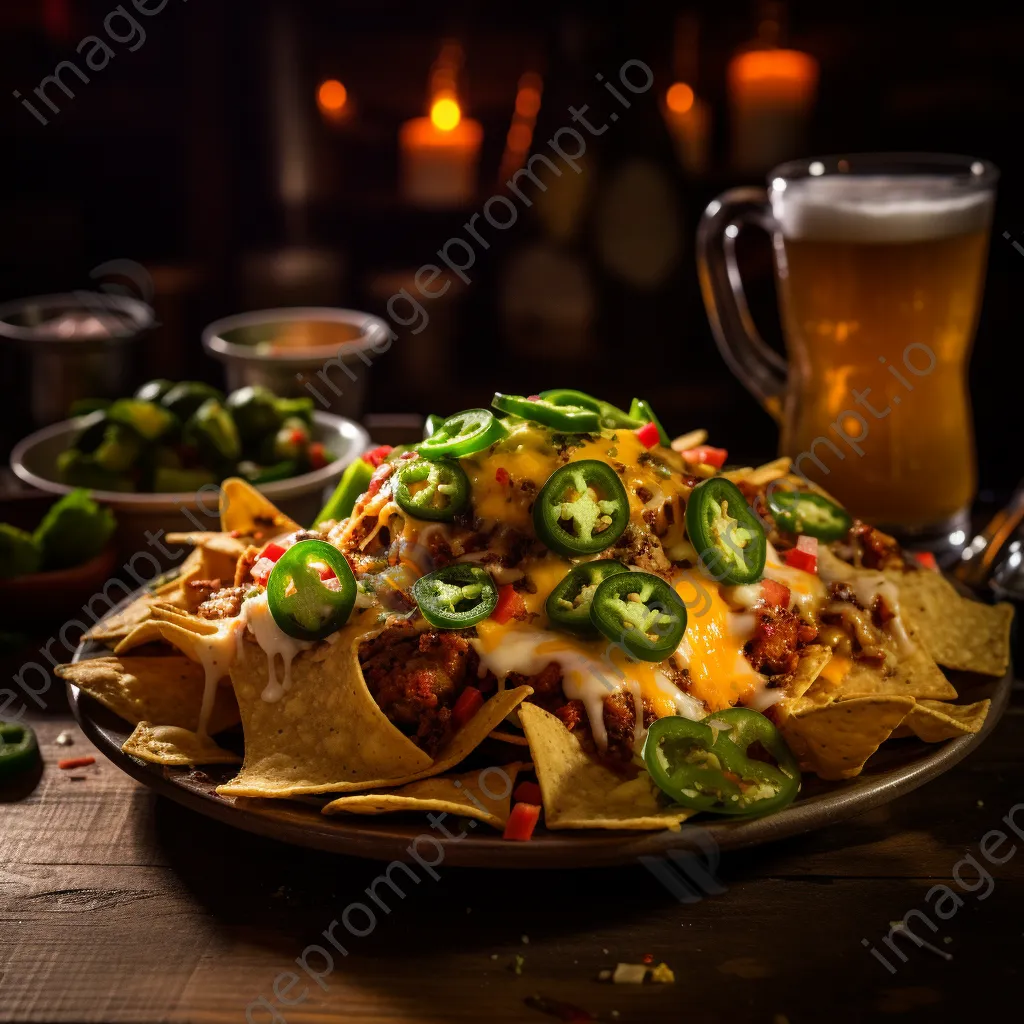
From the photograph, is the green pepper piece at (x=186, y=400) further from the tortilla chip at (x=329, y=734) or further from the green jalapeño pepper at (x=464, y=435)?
the tortilla chip at (x=329, y=734)

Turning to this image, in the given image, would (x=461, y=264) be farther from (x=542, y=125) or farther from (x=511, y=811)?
(x=511, y=811)

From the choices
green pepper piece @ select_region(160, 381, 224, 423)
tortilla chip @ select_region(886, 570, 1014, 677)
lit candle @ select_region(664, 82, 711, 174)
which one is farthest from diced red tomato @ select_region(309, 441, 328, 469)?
lit candle @ select_region(664, 82, 711, 174)

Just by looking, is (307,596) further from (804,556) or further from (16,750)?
(804,556)

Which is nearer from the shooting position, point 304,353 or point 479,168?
point 304,353

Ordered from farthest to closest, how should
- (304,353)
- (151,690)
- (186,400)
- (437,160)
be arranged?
1. (437,160)
2. (304,353)
3. (186,400)
4. (151,690)

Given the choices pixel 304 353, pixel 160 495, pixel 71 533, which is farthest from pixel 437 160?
pixel 71 533

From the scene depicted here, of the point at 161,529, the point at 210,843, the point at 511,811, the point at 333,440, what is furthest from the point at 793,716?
the point at 333,440

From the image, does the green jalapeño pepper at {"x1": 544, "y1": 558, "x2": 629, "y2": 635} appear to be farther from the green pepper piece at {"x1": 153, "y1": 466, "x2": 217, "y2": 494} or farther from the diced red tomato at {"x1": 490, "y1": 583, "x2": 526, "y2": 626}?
the green pepper piece at {"x1": 153, "y1": 466, "x2": 217, "y2": 494}
